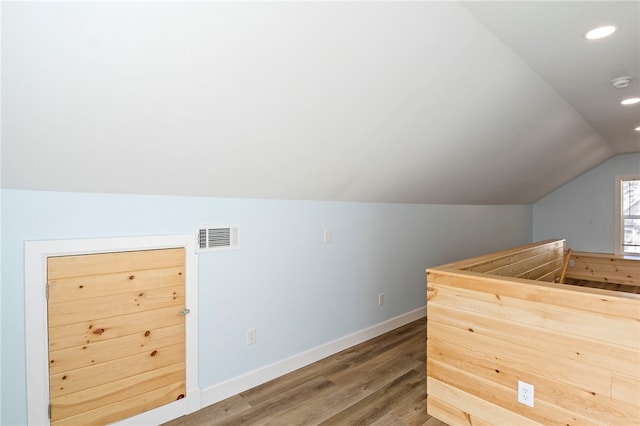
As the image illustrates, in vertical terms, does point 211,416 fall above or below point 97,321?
below

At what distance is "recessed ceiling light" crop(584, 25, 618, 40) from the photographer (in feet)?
6.76

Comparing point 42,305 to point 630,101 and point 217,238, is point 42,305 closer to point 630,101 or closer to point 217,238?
point 217,238

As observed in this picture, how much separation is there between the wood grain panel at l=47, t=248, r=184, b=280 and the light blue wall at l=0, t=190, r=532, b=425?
0.43ft

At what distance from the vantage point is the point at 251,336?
278 cm

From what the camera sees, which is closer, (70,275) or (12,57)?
(12,57)

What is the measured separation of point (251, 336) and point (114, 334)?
996mm

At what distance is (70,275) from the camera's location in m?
1.99

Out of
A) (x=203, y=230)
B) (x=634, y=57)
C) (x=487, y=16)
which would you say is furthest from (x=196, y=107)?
(x=634, y=57)

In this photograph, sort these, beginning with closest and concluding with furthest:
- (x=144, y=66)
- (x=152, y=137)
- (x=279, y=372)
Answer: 1. (x=144, y=66)
2. (x=152, y=137)
3. (x=279, y=372)

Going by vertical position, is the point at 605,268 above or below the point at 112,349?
below

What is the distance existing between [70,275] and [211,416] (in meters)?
1.32

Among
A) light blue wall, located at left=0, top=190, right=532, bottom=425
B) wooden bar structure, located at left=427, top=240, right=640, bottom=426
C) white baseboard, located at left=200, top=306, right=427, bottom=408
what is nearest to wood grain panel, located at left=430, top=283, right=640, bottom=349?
wooden bar structure, located at left=427, top=240, right=640, bottom=426

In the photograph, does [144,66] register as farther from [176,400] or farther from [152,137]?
[176,400]

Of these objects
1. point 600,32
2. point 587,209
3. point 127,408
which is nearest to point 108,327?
point 127,408
